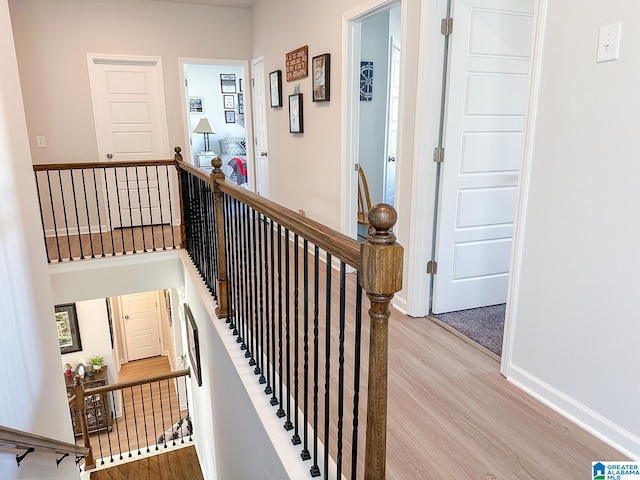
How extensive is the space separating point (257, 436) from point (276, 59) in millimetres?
4001

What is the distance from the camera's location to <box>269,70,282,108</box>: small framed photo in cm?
469

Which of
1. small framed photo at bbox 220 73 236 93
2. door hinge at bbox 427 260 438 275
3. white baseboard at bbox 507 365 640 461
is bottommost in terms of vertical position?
white baseboard at bbox 507 365 640 461

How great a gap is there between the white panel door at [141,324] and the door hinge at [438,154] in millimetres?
7464

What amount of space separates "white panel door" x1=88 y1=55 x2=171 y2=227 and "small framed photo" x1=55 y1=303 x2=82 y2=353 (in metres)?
2.83

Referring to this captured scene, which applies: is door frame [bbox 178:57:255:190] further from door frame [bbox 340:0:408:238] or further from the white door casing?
door frame [bbox 340:0:408:238]

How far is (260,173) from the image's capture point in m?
5.77

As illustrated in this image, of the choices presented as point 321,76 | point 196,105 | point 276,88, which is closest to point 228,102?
point 196,105

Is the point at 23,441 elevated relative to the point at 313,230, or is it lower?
lower

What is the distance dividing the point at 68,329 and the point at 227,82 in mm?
5253

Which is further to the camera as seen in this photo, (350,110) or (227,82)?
(227,82)

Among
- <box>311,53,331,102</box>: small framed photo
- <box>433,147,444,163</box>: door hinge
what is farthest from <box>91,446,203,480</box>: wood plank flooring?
<box>433,147,444,163</box>: door hinge

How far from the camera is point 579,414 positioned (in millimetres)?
1825

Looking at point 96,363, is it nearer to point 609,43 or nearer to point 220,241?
point 220,241

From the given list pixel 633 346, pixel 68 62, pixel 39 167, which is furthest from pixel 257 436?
pixel 68 62
